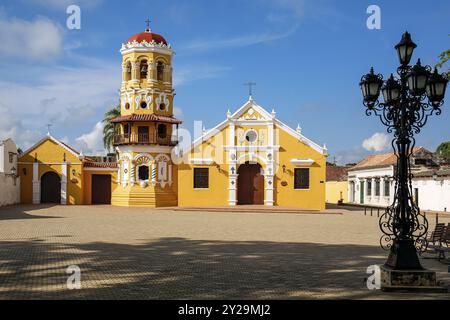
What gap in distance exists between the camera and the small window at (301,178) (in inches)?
1344

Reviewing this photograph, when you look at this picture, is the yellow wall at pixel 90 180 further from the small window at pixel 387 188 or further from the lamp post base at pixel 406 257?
the lamp post base at pixel 406 257

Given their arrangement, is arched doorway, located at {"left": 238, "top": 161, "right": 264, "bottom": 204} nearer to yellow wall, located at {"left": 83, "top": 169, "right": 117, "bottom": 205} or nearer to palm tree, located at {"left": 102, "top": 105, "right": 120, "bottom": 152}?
yellow wall, located at {"left": 83, "top": 169, "right": 117, "bottom": 205}

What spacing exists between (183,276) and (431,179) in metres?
32.1

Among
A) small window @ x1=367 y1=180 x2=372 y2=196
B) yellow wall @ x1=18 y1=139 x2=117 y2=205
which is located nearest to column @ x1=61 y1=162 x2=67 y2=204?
A: yellow wall @ x1=18 y1=139 x2=117 y2=205

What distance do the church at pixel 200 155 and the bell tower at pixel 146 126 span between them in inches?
2.7

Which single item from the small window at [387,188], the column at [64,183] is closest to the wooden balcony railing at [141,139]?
the column at [64,183]

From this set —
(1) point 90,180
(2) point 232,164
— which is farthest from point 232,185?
(1) point 90,180

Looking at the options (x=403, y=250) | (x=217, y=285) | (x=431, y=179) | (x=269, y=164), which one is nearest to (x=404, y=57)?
(x=403, y=250)

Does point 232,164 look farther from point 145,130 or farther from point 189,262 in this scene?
point 189,262

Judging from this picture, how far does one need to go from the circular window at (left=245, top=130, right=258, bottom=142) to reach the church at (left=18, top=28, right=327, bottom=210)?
0.07 meters

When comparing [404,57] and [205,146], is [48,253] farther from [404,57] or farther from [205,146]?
[205,146]

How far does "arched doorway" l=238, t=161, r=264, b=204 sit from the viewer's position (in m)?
34.6

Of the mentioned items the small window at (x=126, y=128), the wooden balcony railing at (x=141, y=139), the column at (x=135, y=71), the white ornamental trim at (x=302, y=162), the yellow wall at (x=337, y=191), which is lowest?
the yellow wall at (x=337, y=191)

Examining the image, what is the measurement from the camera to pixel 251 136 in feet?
113
